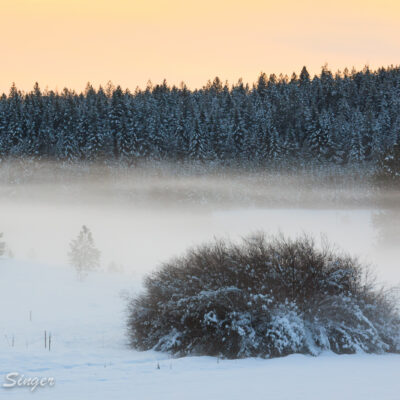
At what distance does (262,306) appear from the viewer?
12133 millimetres

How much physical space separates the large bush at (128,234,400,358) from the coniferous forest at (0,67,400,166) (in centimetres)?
6924

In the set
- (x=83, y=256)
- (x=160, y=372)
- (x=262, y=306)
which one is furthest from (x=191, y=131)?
(x=160, y=372)

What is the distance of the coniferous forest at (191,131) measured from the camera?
8700 centimetres

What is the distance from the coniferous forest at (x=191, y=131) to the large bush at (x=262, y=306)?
69240 millimetres

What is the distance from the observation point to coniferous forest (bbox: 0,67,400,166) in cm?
8700

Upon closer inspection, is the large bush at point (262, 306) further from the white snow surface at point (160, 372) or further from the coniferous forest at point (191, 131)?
the coniferous forest at point (191, 131)

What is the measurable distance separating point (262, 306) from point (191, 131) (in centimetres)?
7614

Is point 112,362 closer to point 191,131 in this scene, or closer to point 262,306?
point 262,306

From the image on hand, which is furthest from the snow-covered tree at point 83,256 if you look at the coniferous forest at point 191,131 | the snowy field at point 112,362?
the coniferous forest at point 191,131

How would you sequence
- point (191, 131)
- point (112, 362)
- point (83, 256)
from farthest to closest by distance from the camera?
point (191, 131) < point (83, 256) < point (112, 362)

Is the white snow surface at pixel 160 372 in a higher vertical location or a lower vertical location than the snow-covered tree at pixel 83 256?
higher

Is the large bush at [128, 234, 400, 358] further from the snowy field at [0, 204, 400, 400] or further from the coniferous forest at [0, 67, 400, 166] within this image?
the coniferous forest at [0, 67, 400, 166]

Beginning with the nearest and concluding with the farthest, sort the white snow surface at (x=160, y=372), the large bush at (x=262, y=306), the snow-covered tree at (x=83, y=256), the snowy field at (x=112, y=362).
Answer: the white snow surface at (x=160, y=372)
the snowy field at (x=112, y=362)
the large bush at (x=262, y=306)
the snow-covered tree at (x=83, y=256)

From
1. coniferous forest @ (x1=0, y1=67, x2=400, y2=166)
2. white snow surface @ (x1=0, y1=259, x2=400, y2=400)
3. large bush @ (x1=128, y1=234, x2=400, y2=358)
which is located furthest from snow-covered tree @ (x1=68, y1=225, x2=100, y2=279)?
coniferous forest @ (x1=0, y1=67, x2=400, y2=166)
